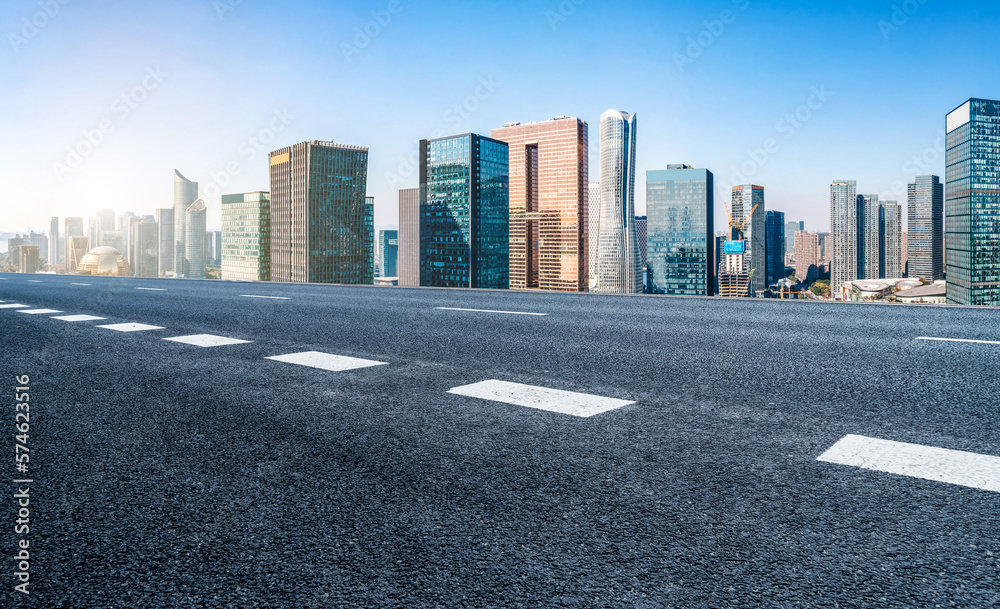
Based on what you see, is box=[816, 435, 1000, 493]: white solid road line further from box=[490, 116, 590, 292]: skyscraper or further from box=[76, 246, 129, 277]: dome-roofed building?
box=[490, 116, 590, 292]: skyscraper

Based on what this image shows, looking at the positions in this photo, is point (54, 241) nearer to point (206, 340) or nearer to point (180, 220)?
point (180, 220)

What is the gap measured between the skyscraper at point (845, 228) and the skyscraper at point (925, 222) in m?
17.2

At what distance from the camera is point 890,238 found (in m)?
182

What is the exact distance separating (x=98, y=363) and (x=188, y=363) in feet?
2.23

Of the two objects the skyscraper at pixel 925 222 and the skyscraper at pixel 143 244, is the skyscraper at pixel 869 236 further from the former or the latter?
the skyscraper at pixel 143 244

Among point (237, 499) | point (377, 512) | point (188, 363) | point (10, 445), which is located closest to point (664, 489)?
point (377, 512)

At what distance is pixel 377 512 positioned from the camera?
1838 mm

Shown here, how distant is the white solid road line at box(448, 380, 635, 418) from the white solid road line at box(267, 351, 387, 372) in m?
1.10

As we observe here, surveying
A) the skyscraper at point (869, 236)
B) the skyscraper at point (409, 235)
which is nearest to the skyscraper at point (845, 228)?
the skyscraper at point (869, 236)

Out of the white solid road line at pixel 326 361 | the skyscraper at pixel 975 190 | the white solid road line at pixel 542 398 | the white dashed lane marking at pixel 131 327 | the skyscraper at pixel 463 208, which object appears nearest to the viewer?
the white solid road line at pixel 542 398

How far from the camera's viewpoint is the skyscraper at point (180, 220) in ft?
336

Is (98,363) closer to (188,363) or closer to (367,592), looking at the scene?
(188,363)

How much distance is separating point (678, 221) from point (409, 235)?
81492 mm

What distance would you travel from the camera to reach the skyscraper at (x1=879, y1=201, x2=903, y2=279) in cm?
17150
